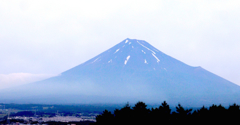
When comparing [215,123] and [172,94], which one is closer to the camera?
[215,123]

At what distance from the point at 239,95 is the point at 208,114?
16021 centimetres

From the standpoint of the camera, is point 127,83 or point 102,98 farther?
point 127,83

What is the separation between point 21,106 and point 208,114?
13708 cm

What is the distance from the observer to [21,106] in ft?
528

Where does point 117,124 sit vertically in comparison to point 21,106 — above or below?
below

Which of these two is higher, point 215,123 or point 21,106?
point 21,106

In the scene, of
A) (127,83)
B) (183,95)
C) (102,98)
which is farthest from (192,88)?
(102,98)

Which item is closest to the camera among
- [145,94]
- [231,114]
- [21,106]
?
[231,114]

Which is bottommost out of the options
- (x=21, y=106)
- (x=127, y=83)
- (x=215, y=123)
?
(x=215, y=123)

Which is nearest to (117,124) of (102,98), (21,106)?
(21,106)

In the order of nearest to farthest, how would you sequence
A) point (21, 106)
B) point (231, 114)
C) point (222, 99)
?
point (231, 114) → point (21, 106) → point (222, 99)

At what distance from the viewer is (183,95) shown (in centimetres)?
18312

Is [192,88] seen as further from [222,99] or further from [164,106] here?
[164,106]

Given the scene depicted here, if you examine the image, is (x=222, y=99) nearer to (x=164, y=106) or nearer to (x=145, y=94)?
(x=145, y=94)
